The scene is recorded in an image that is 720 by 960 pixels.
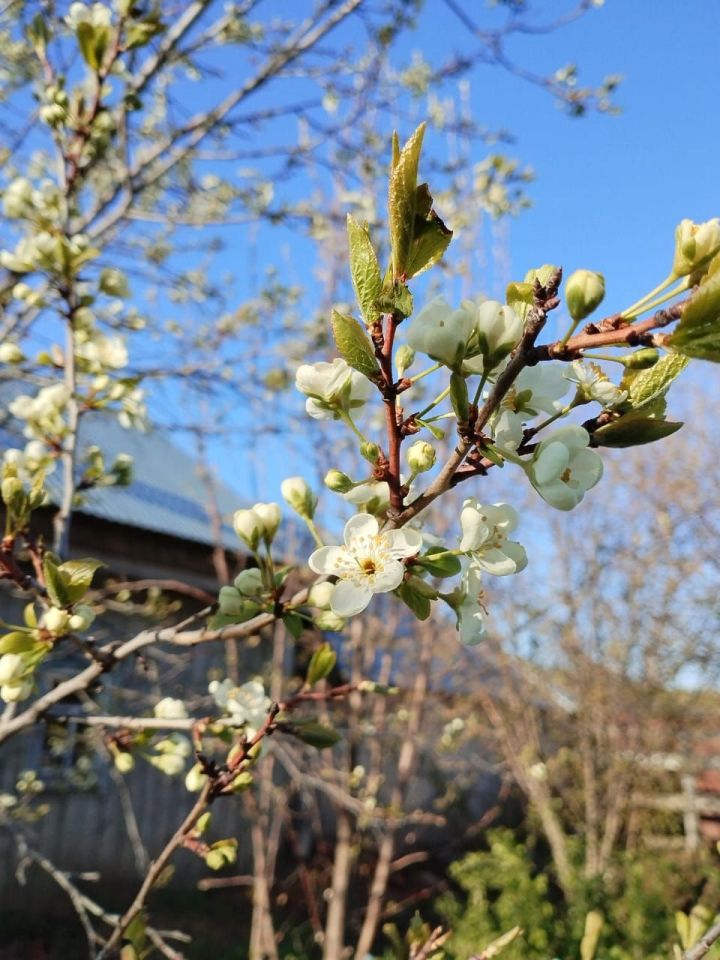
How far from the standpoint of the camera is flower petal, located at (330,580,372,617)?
861 millimetres

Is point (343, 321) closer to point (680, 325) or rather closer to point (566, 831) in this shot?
point (680, 325)

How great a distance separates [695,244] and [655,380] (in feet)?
0.43

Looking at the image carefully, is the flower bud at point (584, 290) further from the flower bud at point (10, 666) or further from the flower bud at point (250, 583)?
the flower bud at point (10, 666)

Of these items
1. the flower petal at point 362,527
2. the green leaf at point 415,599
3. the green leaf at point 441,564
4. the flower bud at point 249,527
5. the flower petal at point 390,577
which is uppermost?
the flower bud at point 249,527

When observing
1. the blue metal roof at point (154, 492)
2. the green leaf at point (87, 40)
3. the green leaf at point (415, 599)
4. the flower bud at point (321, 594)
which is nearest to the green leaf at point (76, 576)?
the flower bud at point (321, 594)

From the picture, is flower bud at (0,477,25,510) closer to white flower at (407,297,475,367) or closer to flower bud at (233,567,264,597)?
flower bud at (233,567,264,597)

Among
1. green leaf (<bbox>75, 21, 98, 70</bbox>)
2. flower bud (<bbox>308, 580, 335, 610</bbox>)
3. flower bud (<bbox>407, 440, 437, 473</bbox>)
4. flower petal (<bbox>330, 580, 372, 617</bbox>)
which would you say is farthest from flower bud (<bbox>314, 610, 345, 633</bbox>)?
green leaf (<bbox>75, 21, 98, 70</bbox>)

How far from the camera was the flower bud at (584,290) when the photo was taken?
27.8 inches

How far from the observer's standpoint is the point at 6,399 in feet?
22.6

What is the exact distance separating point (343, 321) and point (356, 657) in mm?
4124

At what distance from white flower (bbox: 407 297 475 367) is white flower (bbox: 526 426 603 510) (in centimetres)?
14

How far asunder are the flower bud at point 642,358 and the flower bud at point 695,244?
0.08 m

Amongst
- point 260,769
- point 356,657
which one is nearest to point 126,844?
point 260,769

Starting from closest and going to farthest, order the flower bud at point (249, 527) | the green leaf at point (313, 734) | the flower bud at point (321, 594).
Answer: the flower bud at point (321, 594)
the flower bud at point (249, 527)
the green leaf at point (313, 734)
